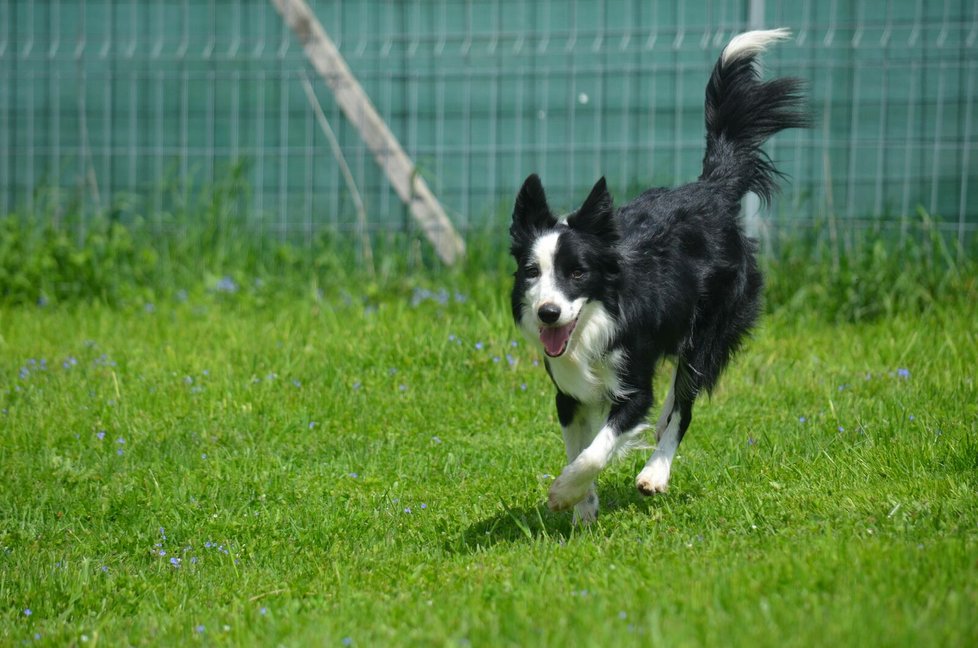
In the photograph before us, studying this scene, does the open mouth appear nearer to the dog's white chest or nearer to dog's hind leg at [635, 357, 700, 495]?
the dog's white chest

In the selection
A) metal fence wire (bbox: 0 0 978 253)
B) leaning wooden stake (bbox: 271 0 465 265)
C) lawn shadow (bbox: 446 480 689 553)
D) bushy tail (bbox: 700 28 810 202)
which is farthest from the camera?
leaning wooden stake (bbox: 271 0 465 265)

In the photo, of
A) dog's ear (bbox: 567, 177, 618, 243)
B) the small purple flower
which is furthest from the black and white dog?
the small purple flower

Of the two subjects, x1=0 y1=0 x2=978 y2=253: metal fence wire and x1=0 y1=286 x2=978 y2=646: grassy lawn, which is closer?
x1=0 y1=286 x2=978 y2=646: grassy lawn

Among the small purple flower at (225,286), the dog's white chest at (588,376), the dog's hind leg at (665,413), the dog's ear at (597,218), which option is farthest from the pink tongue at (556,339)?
the small purple flower at (225,286)

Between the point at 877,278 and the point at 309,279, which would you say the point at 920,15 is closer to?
the point at 877,278

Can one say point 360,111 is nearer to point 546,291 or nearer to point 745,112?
point 745,112

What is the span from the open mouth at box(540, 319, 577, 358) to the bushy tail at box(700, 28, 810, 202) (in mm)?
1192

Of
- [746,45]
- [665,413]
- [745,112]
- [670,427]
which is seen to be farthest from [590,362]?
[746,45]

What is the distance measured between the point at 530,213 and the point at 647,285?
48 cm

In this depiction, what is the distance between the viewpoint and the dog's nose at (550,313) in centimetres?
358

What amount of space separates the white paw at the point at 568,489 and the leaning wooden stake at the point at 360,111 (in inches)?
169

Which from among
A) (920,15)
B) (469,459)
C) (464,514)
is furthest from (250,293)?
(920,15)

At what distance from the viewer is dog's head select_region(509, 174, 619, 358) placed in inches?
145

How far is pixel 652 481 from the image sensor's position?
400 cm
